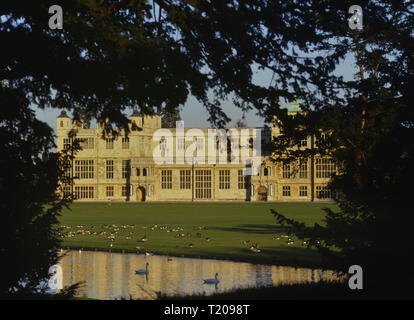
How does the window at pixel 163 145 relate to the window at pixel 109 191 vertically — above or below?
above

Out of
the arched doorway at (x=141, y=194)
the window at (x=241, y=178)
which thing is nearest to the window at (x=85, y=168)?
the arched doorway at (x=141, y=194)

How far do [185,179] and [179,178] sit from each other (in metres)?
0.72

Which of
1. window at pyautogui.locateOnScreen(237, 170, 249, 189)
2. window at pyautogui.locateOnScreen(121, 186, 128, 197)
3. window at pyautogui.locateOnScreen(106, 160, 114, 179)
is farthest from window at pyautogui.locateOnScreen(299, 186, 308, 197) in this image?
window at pyautogui.locateOnScreen(106, 160, 114, 179)

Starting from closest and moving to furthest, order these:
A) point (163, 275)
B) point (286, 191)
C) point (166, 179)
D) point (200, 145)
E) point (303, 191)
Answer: point (163, 275) < point (303, 191) < point (286, 191) < point (166, 179) < point (200, 145)

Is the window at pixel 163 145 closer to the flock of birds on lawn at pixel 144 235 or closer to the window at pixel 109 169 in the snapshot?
the window at pixel 109 169

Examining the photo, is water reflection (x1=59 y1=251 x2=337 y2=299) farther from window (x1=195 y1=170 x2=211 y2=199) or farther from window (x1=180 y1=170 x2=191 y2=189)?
window (x1=180 y1=170 x2=191 y2=189)

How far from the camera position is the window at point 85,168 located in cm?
8600

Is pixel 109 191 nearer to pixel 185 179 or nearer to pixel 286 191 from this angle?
pixel 185 179

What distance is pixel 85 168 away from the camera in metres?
86.3

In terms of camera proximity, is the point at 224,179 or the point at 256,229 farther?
the point at 224,179

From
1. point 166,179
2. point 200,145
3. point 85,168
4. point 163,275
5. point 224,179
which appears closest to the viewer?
point 163,275

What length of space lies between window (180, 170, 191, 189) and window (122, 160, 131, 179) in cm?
669

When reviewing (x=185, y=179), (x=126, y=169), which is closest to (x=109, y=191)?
(x=126, y=169)

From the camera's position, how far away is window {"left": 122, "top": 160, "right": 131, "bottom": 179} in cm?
8462
